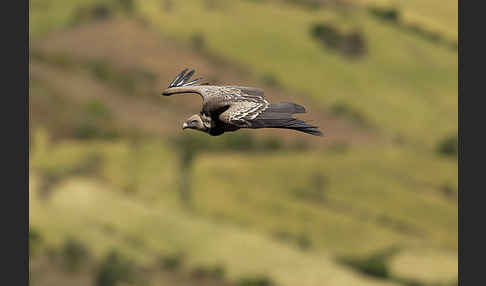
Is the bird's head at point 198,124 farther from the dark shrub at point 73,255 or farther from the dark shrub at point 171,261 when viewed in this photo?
the dark shrub at point 171,261

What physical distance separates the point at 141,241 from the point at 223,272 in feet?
39.0

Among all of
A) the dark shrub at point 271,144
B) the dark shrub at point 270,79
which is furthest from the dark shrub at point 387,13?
the dark shrub at point 271,144

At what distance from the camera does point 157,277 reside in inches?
4788

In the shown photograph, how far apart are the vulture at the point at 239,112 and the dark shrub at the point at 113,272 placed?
83295 millimetres

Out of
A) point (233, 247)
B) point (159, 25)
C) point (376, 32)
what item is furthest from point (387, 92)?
point (233, 247)

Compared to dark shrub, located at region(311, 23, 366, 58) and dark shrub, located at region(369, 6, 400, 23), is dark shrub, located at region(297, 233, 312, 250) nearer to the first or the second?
dark shrub, located at region(311, 23, 366, 58)

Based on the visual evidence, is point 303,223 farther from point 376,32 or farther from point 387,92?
point 376,32

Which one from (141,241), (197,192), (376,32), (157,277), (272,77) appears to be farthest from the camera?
(376,32)

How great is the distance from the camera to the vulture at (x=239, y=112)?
27.3 m

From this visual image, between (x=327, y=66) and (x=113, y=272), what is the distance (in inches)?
2721

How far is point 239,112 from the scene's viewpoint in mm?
28688

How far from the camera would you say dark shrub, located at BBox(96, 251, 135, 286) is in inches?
4500

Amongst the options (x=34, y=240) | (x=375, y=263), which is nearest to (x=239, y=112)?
(x=34, y=240)

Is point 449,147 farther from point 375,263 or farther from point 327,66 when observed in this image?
point 375,263
